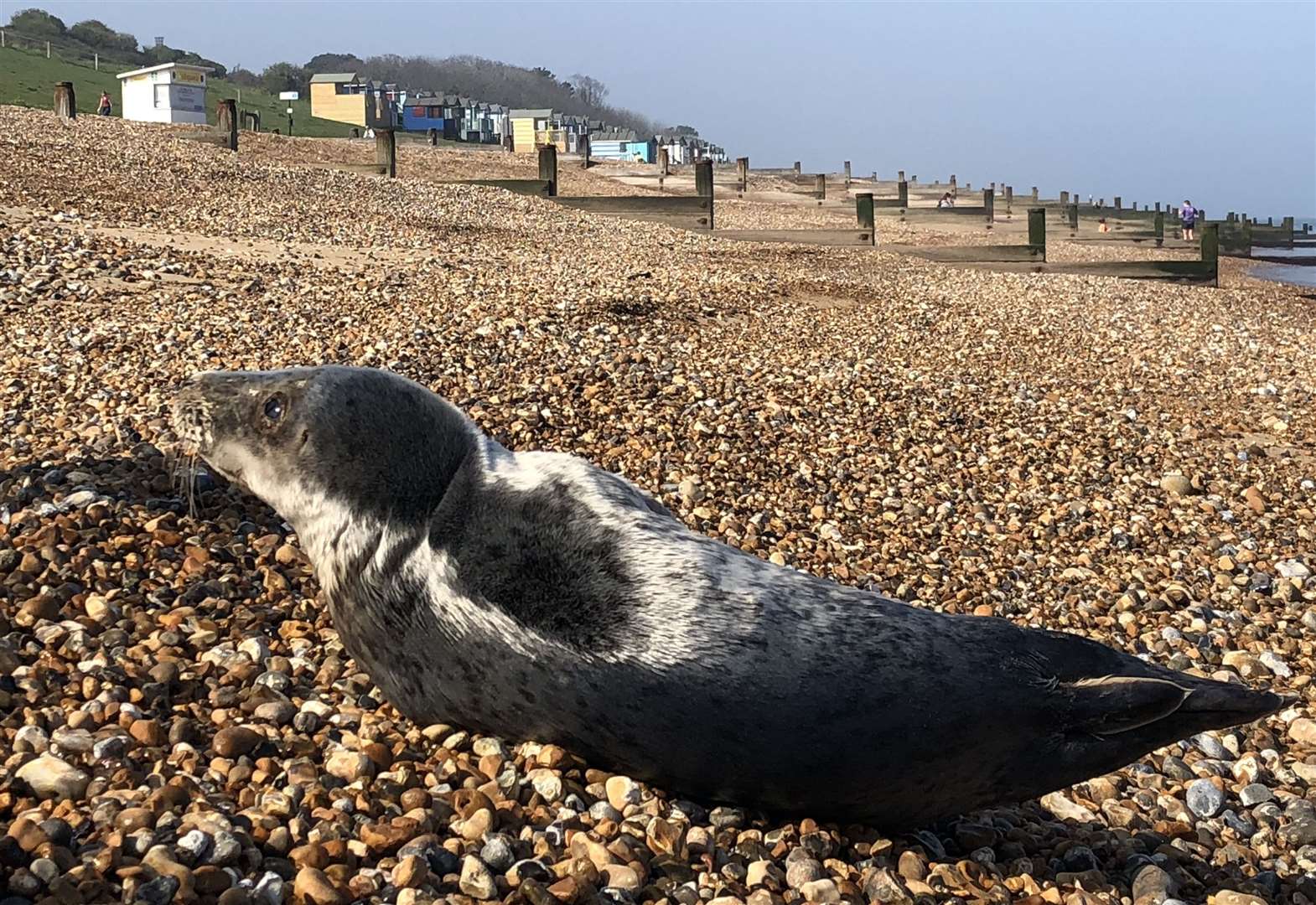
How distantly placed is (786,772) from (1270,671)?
11.1 ft

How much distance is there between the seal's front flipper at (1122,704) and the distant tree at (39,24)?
11252 centimetres

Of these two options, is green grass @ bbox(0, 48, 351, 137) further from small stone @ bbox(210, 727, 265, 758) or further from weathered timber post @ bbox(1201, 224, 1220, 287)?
small stone @ bbox(210, 727, 265, 758)

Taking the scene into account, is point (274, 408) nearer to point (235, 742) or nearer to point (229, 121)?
point (235, 742)

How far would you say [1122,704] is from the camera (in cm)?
322

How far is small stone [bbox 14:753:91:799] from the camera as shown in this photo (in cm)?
313

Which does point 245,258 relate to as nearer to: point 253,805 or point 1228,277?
point 253,805

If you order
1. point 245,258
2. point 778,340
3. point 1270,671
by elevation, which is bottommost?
point 1270,671

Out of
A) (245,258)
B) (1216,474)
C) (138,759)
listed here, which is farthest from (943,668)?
(245,258)

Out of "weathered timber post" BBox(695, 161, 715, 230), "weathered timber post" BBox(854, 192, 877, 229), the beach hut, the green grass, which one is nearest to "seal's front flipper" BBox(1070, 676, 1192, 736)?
"weathered timber post" BBox(695, 161, 715, 230)

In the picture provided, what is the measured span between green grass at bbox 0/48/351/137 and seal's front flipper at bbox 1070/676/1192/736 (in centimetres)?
5218

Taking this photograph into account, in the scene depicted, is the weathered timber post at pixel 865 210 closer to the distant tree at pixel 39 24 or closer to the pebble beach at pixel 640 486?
the pebble beach at pixel 640 486

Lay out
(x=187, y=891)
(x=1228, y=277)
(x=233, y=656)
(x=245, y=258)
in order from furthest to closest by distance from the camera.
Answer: (x=1228, y=277), (x=245, y=258), (x=233, y=656), (x=187, y=891)

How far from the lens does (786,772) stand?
10.2 ft

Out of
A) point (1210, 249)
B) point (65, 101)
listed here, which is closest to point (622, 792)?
point (1210, 249)
